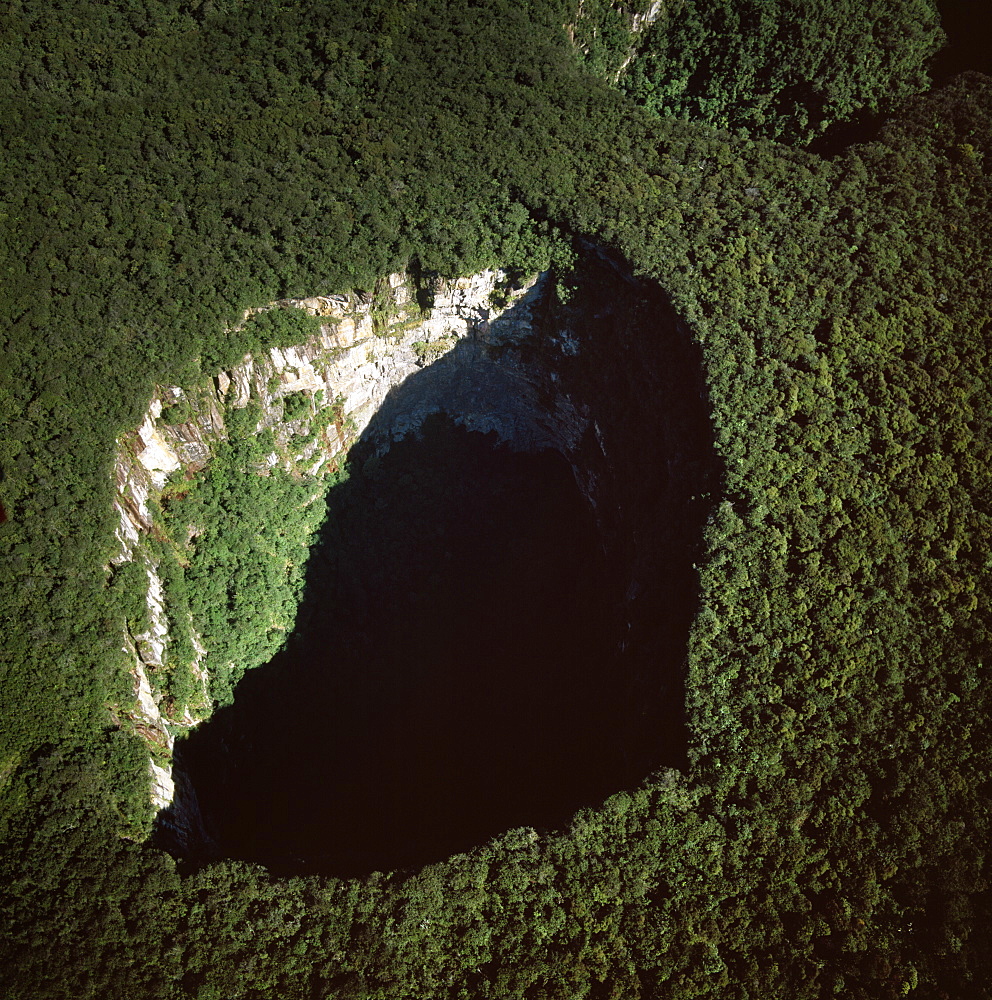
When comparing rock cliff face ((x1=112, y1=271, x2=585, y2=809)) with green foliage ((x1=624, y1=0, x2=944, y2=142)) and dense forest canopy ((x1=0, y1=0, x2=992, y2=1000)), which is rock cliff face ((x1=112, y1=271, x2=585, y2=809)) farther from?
green foliage ((x1=624, y1=0, x2=944, y2=142))

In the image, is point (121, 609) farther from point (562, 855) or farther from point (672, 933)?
point (672, 933)

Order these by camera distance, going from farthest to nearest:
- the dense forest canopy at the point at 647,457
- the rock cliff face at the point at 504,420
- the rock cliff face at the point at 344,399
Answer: the rock cliff face at the point at 344,399 → the rock cliff face at the point at 504,420 → the dense forest canopy at the point at 647,457

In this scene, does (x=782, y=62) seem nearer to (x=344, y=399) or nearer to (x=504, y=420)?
(x=504, y=420)

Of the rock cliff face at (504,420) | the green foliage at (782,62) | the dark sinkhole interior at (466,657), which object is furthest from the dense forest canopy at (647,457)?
the dark sinkhole interior at (466,657)

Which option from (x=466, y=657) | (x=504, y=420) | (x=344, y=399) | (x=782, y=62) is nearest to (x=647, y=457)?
(x=504, y=420)

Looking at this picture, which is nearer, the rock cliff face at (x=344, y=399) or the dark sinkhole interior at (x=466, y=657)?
the rock cliff face at (x=344, y=399)

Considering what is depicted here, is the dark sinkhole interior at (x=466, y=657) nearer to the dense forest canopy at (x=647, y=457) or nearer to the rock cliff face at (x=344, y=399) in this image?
the rock cliff face at (x=344, y=399)
